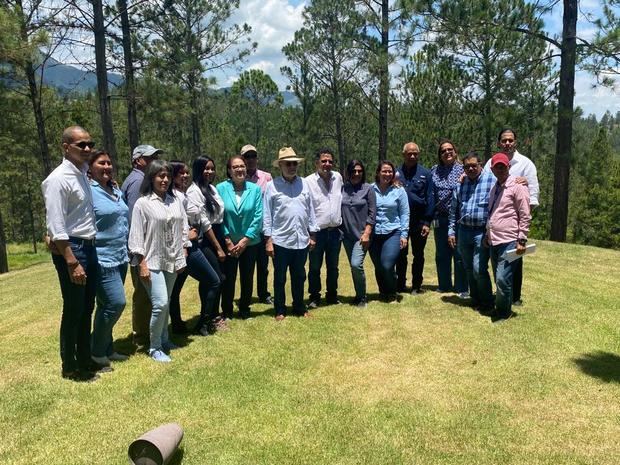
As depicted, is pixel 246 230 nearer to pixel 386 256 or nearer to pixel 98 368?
pixel 386 256

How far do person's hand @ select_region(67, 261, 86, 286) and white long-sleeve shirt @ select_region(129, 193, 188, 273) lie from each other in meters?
0.58

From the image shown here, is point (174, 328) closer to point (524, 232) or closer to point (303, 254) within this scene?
point (303, 254)

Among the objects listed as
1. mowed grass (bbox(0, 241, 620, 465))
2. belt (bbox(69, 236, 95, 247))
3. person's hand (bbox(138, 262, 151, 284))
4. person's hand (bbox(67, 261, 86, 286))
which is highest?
belt (bbox(69, 236, 95, 247))

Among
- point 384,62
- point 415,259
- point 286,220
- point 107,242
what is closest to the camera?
point 107,242

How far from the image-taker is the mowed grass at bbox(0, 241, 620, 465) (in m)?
3.03

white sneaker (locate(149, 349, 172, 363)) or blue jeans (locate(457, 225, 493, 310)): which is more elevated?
blue jeans (locate(457, 225, 493, 310))

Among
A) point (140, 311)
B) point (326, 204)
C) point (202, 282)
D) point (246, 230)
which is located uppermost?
point (326, 204)

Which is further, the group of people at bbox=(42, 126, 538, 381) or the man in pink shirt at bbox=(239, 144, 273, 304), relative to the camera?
the man in pink shirt at bbox=(239, 144, 273, 304)

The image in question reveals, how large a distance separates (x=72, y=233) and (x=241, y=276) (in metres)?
2.34

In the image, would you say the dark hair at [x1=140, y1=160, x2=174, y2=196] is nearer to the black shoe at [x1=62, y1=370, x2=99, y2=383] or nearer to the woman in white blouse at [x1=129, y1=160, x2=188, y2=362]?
Result: the woman in white blouse at [x1=129, y1=160, x2=188, y2=362]

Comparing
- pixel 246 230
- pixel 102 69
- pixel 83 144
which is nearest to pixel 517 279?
pixel 246 230

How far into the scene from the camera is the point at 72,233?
356 cm

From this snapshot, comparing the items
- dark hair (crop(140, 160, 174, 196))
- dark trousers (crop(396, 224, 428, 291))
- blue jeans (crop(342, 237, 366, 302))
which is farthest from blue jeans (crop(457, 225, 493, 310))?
dark hair (crop(140, 160, 174, 196))

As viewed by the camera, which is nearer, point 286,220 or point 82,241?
point 82,241
